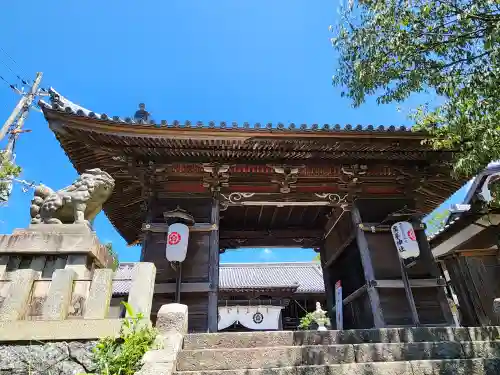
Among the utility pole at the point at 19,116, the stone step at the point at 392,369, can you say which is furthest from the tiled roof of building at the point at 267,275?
the stone step at the point at 392,369

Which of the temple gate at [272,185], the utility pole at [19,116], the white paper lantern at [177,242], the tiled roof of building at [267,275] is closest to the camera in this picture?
the white paper lantern at [177,242]

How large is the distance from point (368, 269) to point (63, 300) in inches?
211

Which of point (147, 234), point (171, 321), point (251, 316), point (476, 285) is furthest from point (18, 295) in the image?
point (251, 316)

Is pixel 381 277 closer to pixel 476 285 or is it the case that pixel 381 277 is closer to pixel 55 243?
pixel 476 285

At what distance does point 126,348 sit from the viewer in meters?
3.00

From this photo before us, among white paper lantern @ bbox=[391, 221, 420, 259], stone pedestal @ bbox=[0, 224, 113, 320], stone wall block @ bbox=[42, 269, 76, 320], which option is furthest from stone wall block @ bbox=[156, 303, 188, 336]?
white paper lantern @ bbox=[391, 221, 420, 259]

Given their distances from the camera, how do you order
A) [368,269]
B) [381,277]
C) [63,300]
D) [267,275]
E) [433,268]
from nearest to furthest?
[63,300] < [368,269] < [381,277] < [433,268] < [267,275]

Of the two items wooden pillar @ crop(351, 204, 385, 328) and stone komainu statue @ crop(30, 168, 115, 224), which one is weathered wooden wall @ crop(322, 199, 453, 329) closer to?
wooden pillar @ crop(351, 204, 385, 328)

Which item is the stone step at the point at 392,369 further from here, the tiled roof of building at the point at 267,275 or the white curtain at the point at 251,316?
the tiled roof of building at the point at 267,275

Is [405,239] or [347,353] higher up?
[405,239]

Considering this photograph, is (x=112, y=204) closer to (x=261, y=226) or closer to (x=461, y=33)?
(x=261, y=226)

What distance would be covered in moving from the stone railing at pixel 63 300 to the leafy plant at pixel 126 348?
9 centimetres

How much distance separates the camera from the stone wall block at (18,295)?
3262 millimetres

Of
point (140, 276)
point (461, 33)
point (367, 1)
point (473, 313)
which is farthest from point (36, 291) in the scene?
point (473, 313)
